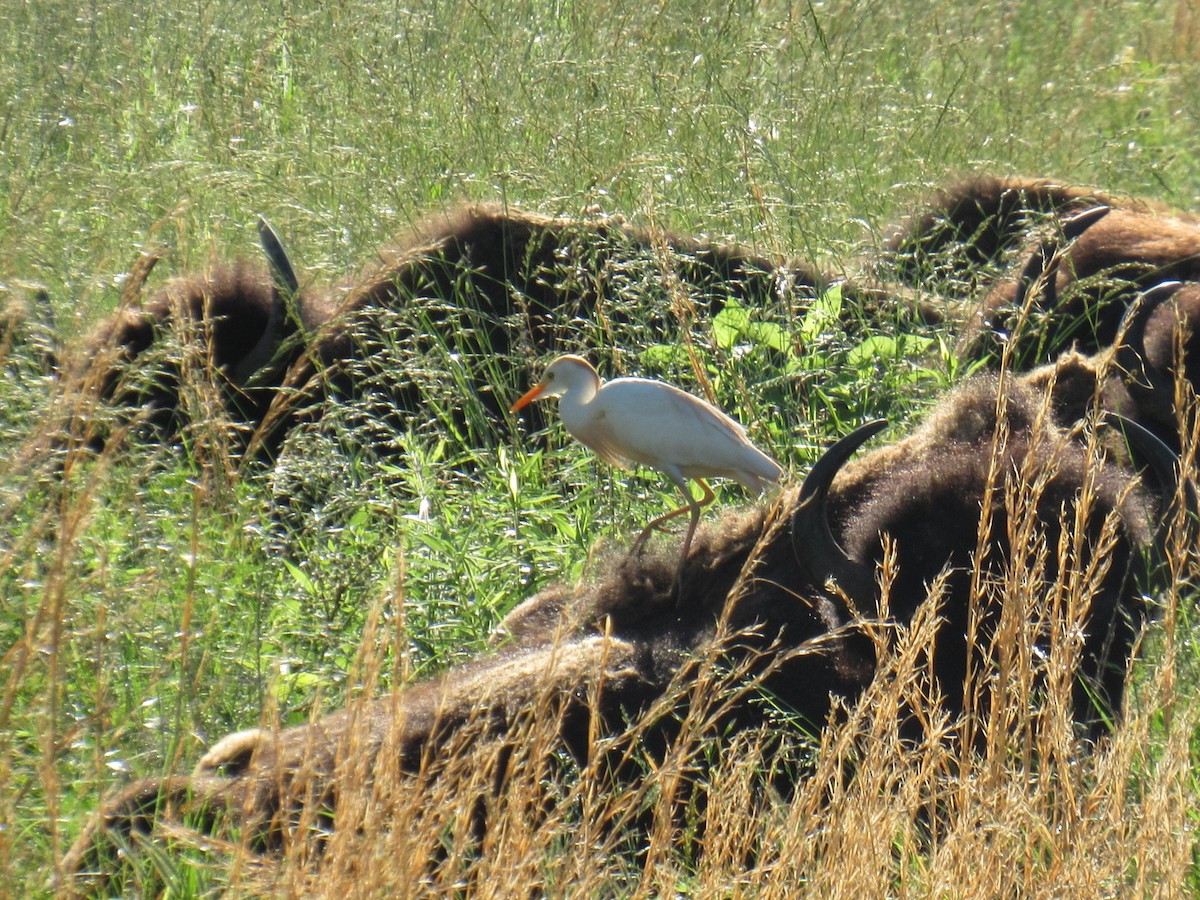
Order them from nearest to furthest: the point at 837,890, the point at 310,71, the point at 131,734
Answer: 1. the point at 837,890
2. the point at 131,734
3. the point at 310,71

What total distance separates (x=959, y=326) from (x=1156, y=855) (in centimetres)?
355

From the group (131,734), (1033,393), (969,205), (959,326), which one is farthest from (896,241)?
(131,734)

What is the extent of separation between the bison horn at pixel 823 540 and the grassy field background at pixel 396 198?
0.75 m

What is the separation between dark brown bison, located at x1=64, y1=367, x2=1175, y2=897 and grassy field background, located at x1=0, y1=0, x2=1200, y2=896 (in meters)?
0.25

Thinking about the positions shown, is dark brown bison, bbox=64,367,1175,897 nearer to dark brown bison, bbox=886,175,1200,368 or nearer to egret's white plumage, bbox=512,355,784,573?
egret's white plumage, bbox=512,355,784,573

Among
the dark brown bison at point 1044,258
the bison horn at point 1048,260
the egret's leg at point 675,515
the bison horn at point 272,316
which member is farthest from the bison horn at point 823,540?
the bison horn at point 272,316

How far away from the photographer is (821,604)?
147 inches

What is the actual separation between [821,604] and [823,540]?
0.19m

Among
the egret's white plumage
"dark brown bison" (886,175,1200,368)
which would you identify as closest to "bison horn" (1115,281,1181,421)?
"dark brown bison" (886,175,1200,368)

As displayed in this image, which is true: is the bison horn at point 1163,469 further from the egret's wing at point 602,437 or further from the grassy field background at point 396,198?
the egret's wing at point 602,437

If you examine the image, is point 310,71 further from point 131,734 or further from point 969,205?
point 131,734

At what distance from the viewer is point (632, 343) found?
231 inches

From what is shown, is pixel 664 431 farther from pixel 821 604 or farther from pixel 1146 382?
pixel 1146 382

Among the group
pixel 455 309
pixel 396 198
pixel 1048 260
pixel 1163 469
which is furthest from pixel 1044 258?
pixel 396 198
